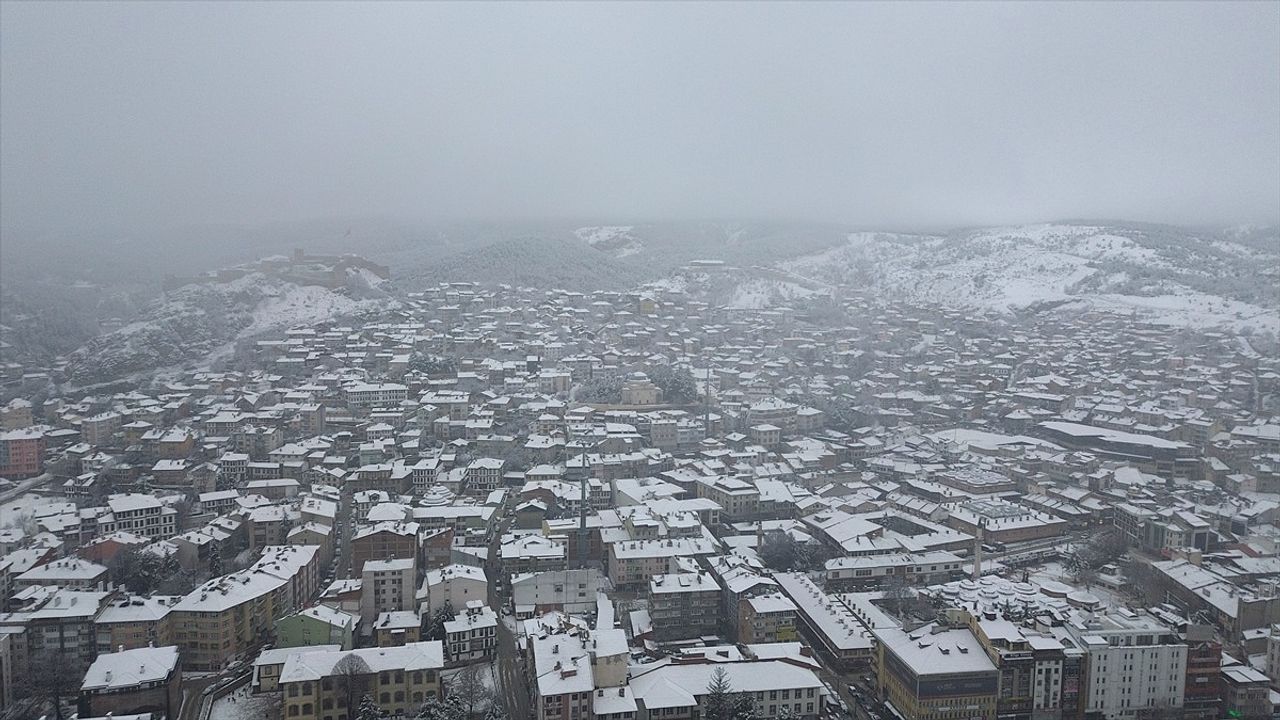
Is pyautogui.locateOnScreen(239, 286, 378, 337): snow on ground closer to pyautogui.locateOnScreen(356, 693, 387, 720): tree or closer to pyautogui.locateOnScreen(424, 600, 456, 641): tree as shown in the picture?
pyautogui.locateOnScreen(424, 600, 456, 641): tree

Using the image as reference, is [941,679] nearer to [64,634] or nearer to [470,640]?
[470,640]

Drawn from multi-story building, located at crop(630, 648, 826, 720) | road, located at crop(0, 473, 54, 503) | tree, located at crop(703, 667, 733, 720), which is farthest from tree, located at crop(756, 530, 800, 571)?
road, located at crop(0, 473, 54, 503)

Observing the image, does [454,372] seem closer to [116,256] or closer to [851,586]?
[851,586]

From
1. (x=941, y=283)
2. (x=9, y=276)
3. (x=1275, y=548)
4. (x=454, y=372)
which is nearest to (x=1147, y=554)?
(x=1275, y=548)

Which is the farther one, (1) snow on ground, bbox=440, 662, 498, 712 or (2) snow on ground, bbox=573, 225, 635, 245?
(2) snow on ground, bbox=573, 225, 635, 245

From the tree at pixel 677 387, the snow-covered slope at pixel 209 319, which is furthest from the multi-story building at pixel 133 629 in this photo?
the snow-covered slope at pixel 209 319

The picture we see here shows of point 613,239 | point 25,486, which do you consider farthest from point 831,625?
point 613,239
